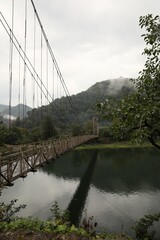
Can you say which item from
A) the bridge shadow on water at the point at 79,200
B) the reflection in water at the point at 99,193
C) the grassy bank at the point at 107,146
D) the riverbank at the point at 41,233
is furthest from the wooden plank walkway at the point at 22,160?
the grassy bank at the point at 107,146

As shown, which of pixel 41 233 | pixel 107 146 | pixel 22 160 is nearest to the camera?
pixel 41 233

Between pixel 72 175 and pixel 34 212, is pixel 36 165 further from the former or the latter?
pixel 72 175

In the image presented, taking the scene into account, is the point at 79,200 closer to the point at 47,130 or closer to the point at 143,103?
the point at 143,103

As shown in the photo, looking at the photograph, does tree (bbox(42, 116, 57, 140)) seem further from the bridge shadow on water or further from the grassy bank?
the bridge shadow on water

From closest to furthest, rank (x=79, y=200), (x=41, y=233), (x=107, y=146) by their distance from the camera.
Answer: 1. (x=41, y=233)
2. (x=79, y=200)
3. (x=107, y=146)

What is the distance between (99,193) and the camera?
24.5 meters

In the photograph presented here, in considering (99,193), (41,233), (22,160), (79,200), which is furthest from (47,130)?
(41,233)

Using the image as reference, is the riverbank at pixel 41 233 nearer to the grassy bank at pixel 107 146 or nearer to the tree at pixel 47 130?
the tree at pixel 47 130

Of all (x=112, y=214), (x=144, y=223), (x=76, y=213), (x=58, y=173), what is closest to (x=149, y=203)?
(x=112, y=214)

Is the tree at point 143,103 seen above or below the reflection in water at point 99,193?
above

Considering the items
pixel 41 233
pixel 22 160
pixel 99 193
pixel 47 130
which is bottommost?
pixel 99 193

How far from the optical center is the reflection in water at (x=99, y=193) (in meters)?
17.9

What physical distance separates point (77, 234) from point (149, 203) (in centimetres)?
1447

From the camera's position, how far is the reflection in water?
706 inches
